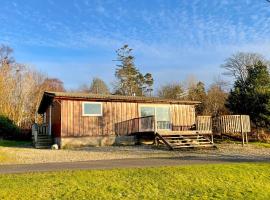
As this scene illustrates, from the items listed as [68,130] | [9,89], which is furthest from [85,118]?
[9,89]

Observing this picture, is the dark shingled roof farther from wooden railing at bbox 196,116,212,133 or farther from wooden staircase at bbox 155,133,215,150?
wooden railing at bbox 196,116,212,133

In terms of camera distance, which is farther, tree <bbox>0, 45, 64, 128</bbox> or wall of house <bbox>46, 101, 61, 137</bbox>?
tree <bbox>0, 45, 64, 128</bbox>

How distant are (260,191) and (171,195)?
8.80 ft

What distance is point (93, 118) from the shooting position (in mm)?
25375

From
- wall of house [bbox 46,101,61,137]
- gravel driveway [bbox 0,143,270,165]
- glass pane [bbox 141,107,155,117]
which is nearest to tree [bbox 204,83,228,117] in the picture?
glass pane [bbox 141,107,155,117]

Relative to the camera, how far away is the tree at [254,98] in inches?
1140

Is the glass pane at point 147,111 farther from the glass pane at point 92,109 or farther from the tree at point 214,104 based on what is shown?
the tree at point 214,104

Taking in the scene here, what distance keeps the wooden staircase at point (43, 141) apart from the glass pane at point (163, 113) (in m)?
8.43

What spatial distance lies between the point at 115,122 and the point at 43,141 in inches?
214

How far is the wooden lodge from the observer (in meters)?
23.4

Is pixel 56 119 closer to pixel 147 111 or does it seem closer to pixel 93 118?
pixel 93 118

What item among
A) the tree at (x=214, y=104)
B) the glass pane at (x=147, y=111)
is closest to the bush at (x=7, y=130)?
the glass pane at (x=147, y=111)

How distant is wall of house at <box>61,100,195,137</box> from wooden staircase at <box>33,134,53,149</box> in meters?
2.50

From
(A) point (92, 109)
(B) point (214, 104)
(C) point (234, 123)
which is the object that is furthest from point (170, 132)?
(B) point (214, 104)
